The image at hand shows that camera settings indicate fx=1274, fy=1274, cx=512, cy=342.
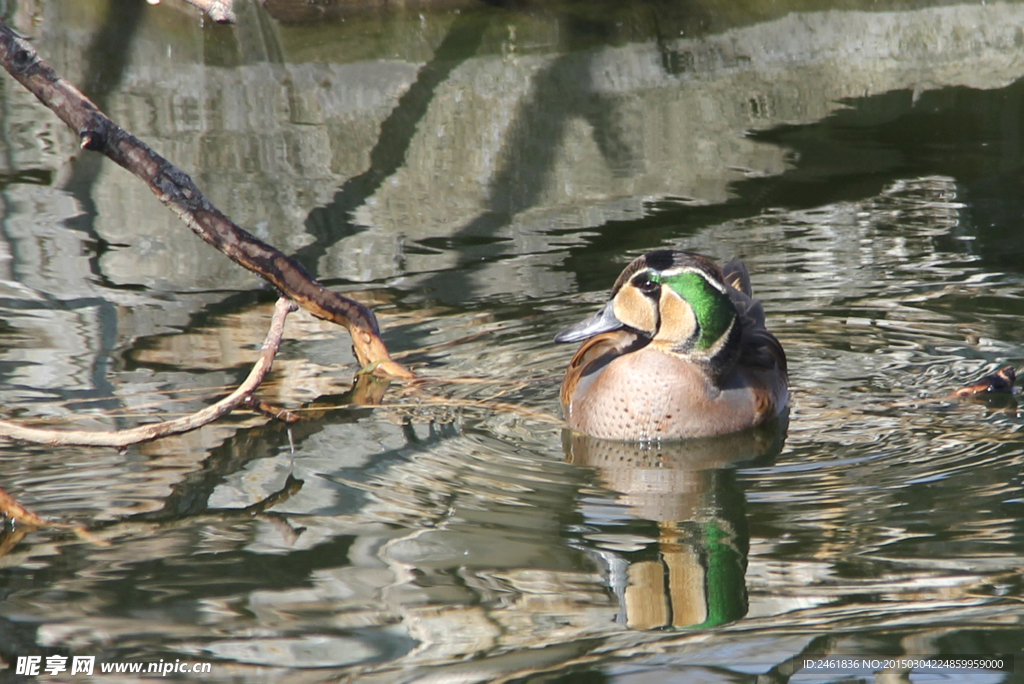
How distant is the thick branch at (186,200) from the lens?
527 cm

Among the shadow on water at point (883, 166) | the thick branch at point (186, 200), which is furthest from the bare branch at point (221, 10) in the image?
the shadow on water at point (883, 166)

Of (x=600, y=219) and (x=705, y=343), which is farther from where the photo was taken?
(x=600, y=219)

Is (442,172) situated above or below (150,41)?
below

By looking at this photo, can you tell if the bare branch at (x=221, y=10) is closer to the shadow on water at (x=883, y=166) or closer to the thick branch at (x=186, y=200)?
the thick branch at (x=186, y=200)

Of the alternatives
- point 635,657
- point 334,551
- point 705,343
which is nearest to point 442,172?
point 705,343

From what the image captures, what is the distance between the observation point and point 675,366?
5422 mm

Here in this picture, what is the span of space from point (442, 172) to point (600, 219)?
1581 millimetres

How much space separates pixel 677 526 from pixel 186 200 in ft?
8.33

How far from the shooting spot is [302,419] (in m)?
5.41

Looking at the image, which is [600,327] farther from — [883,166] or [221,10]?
[883,166]

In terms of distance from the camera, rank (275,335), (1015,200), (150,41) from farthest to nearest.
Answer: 1. (150,41)
2. (1015,200)
3. (275,335)

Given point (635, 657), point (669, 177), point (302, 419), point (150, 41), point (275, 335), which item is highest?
point (150, 41)

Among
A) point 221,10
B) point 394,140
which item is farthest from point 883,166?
point 221,10

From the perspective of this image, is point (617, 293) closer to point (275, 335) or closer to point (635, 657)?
point (275, 335)
